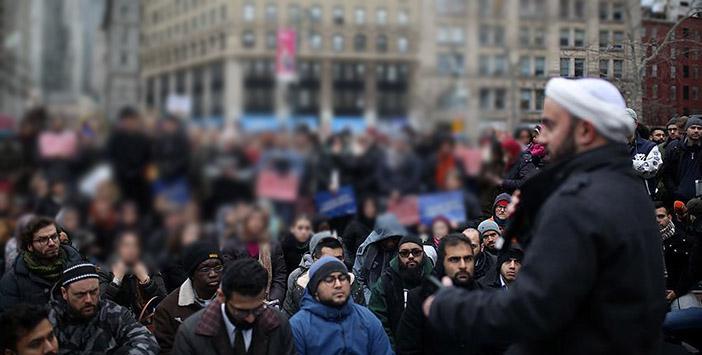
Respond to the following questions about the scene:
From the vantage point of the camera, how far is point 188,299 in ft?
17.8

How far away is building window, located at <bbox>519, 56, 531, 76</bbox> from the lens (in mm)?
4870

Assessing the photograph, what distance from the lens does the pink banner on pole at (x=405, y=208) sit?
4.02m

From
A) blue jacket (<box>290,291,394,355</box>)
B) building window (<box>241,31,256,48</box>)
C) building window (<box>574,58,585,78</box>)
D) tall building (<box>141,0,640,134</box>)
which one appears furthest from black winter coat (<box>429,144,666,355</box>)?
building window (<box>574,58,585,78</box>)

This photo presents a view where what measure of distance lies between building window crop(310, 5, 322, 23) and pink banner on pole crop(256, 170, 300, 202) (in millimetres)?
746

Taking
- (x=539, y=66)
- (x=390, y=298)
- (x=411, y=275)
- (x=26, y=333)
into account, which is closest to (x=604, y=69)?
(x=539, y=66)

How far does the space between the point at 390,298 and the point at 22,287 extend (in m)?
2.71

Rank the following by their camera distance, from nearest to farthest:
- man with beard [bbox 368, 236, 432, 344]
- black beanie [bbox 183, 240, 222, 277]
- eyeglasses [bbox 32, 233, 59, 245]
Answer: black beanie [bbox 183, 240, 222, 277] → eyeglasses [bbox 32, 233, 59, 245] → man with beard [bbox 368, 236, 432, 344]

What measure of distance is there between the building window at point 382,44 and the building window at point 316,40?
0.28m

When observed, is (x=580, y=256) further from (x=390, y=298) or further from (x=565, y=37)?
(x=390, y=298)

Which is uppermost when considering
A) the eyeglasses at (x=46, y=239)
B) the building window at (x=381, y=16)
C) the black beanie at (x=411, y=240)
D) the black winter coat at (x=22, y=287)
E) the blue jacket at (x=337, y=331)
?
the building window at (x=381, y=16)

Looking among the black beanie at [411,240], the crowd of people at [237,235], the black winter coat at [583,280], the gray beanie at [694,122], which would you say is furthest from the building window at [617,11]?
the black winter coat at [583,280]

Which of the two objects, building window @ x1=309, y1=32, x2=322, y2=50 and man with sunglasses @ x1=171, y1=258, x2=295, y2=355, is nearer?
building window @ x1=309, y1=32, x2=322, y2=50

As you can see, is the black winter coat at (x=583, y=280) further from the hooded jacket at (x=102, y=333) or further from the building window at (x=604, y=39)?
the building window at (x=604, y=39)

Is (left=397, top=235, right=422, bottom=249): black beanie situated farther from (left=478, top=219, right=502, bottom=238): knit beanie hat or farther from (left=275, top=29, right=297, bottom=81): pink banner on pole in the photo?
(left=275, top=29, right=297, bottom=81): pink banner on pole
